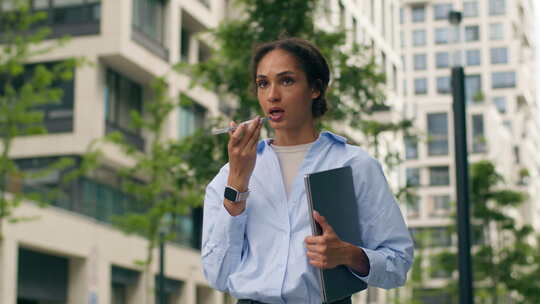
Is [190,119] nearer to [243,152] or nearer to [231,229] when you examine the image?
[231,229]

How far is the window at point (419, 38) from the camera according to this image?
3910 inches

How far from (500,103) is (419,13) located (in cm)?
1260

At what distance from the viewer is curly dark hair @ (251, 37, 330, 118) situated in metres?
3.38

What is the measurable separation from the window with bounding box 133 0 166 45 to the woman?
28.3 meters

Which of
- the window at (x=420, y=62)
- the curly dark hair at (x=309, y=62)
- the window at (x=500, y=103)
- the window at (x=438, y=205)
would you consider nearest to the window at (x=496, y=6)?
the window at (x=420, y=62)

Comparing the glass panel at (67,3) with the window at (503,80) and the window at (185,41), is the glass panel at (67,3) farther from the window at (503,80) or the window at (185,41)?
the window at (503,80)

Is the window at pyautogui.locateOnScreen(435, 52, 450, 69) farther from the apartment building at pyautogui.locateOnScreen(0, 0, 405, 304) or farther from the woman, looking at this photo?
the woman

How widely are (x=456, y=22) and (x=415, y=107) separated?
76.2 m

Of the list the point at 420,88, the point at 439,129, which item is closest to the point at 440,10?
the point at 420,88

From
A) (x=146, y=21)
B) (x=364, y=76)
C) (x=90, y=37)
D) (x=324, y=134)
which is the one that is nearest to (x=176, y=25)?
(x=146, y=21)

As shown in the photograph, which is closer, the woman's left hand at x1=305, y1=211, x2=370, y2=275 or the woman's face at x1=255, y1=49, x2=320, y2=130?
the woman's left hand at x1=305, y1=211, x2=370, y2=275

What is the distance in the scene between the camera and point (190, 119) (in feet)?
117

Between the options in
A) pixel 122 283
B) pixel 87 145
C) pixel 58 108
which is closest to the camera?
pixel 87 145

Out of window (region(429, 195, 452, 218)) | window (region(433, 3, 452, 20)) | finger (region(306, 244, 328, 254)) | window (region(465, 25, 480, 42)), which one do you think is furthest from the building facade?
window (region(433, 3, 452, 20))
